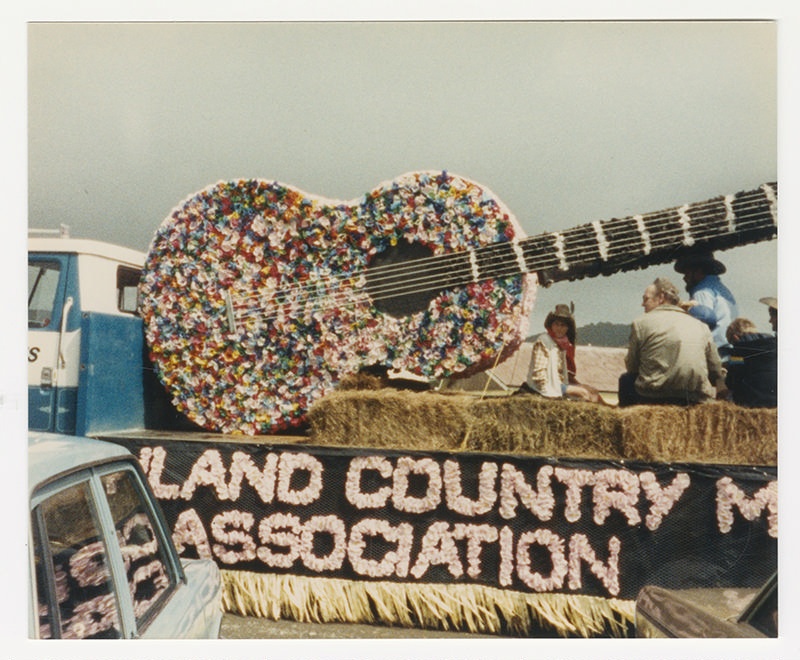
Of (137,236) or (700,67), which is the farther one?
(137,236)

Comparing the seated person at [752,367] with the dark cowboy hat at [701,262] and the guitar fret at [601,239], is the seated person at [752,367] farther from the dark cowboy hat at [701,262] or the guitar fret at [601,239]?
the guitar fret at [601,239]

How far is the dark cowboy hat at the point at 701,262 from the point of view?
4960 mm

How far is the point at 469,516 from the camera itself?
15.7ft

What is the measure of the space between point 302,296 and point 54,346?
5.35 ft

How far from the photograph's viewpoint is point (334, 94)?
504cm

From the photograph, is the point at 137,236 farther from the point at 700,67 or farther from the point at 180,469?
the point at 700,67

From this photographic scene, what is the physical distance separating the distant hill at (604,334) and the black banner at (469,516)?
0.79 metres

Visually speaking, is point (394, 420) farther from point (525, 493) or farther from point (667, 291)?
point (667, 291)

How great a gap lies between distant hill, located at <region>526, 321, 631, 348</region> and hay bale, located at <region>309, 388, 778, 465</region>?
48 cm

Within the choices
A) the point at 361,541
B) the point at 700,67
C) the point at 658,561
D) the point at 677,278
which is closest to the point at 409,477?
the point at 361,541

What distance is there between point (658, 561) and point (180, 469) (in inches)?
116

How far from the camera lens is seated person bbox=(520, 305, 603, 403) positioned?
16.6 ft

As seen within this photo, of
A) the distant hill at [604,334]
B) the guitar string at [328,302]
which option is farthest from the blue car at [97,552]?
the distant hill at [604,334]

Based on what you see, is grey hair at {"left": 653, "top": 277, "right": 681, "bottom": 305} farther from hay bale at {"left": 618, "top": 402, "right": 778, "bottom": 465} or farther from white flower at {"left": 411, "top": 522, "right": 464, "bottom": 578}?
white flower at {"left": 411, "top": 522, "right": 464, "bottom": 578}
